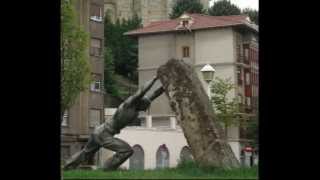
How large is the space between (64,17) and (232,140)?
10407 millimetres

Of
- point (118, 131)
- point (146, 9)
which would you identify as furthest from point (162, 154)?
point (146, 9)

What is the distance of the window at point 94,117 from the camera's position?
90.8 feet

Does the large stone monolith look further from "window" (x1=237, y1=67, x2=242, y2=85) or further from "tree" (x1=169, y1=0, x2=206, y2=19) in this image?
"tree" (x1=169, y1=0, x2=206, y2=19)

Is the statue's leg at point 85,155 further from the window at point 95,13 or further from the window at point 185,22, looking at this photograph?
the window at point 185,22

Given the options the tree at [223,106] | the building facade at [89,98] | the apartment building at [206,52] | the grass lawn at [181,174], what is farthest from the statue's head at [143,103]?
the apartment building at [206,52]

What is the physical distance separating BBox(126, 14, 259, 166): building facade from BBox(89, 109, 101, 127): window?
1789 millimetres

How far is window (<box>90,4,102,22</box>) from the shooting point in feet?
91.0

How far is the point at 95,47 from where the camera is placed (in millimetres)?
27859

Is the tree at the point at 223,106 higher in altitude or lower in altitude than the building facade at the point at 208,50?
lower

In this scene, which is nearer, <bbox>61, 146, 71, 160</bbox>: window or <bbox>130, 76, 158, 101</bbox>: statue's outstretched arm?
<bbox>130, 76, 158, 101</bbox>: statue's outstretched arm

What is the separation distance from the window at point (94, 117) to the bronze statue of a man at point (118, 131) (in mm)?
14801

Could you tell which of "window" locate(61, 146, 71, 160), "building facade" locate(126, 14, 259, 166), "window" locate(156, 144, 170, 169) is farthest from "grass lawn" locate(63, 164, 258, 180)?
"building facade" locate(126, 14, 259, 166)
